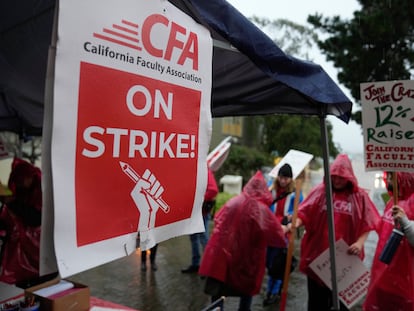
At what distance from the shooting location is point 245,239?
346 cm

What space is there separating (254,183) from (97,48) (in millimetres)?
2522

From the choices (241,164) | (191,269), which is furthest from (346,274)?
(241,164)

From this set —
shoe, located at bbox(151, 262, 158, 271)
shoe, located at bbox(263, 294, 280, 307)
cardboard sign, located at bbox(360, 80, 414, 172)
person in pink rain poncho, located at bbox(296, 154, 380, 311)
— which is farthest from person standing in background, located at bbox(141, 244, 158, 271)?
cardboard sign, located at bbox(360, 80, 414, 172)

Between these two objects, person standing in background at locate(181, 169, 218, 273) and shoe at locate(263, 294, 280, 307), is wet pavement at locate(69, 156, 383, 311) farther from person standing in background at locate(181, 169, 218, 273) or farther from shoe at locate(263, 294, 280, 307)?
person standing in background at locate(181, 169, 218, 273)

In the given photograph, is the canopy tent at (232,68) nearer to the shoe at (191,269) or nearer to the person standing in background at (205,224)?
the person standing in background at (205,224)

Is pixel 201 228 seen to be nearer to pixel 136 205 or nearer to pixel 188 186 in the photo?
pixel 188 186

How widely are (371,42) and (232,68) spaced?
602 centimetres

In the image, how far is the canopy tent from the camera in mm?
1919

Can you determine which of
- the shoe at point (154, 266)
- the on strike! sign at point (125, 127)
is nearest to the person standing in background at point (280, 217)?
the shoe at point (154, 266)

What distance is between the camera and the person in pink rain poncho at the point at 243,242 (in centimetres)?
344

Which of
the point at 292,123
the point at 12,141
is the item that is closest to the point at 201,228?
the point at 12,141

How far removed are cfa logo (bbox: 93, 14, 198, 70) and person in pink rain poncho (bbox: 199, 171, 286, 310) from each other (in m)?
2.05

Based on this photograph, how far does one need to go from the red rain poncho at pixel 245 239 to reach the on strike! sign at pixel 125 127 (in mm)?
1793

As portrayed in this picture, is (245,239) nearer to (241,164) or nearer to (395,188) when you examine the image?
(395,188)
